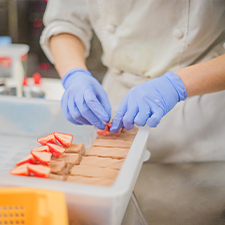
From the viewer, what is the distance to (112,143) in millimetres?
1219

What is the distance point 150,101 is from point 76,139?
0.42 m

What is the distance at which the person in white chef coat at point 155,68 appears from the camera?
3.92ft

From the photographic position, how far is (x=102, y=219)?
0.75 m

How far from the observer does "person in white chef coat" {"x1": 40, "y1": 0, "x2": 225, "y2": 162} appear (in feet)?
3.92

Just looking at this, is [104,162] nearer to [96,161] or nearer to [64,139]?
[96,161]

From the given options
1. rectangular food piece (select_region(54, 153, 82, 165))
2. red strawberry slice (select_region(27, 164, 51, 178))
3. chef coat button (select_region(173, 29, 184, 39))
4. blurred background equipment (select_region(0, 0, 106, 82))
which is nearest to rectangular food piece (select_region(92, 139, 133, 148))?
rectangular food piece (select_region(54, 153, 82, 165))

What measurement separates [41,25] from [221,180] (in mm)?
3710

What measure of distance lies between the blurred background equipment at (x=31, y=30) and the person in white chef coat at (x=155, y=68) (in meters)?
2.45

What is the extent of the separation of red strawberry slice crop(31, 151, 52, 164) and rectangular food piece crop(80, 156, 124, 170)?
0.45 feet

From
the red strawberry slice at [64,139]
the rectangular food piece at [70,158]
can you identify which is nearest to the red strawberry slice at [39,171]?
the rectangular food piece at [70,158]

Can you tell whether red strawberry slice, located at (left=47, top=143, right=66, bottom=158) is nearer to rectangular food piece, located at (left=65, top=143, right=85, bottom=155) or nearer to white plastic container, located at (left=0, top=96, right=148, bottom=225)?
rectangular food piece, located at (left=65, top=143, right=85, bottom=155)

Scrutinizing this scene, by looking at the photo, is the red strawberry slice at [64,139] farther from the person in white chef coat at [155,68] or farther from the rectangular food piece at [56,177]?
the rectangular food piece at [56,177]

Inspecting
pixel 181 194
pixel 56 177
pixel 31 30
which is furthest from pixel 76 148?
pixel 31 30

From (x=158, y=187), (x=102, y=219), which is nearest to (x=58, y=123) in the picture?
(x=158, y=187)
